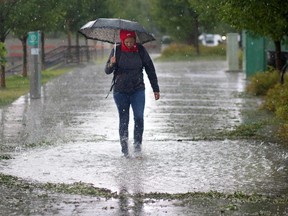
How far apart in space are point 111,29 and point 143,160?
7.57 ft

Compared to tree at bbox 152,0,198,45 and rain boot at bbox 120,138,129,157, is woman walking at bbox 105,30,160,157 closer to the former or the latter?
rain boot at bbox 120,138,129,157

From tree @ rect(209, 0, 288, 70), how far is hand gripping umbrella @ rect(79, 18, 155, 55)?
2.53m

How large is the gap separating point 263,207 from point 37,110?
10.5 meters

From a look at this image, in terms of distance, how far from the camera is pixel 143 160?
415 inches

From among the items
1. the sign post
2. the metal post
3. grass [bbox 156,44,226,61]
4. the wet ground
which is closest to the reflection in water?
the wet ground

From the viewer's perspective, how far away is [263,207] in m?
7.63

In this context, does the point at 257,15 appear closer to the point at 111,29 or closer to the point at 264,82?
the point at 111,29

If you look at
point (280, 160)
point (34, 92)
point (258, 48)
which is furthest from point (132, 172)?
point (258, 48)

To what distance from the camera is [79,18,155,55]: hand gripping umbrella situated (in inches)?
437

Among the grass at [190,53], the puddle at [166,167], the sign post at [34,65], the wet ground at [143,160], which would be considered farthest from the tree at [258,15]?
the grass at [190,53]

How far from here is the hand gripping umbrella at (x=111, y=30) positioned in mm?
11102

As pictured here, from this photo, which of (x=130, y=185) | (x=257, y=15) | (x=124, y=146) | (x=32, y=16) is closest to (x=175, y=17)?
(x=32, y=16)

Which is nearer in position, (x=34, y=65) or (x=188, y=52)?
(x=34, y=65)

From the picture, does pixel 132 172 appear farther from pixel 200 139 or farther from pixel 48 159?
pixel 200 139
